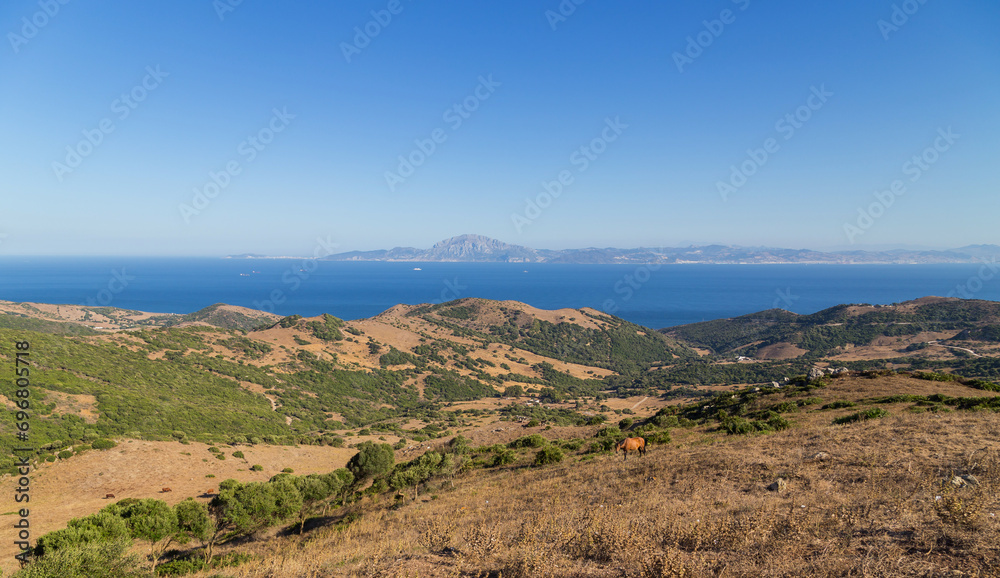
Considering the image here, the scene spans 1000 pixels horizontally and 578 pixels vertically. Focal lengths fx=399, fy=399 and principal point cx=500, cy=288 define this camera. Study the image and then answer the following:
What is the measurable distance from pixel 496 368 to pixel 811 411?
3051 inches

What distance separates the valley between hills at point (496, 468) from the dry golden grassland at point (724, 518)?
77 mm

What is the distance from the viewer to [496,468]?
78.9 ft

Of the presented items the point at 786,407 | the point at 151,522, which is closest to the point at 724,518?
the point at 151,522

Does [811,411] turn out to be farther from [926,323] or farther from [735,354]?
[926,323]

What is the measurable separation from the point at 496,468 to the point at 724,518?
1719 cm

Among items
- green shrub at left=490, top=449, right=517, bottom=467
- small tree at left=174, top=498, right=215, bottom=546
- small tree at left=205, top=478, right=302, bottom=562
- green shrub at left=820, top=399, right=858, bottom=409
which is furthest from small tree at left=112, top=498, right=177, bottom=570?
green shrub at left=820, top=399, right=858, bottom=409

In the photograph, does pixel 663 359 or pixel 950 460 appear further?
pixel 663 359

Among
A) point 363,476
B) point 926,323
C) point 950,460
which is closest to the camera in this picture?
point 950,460

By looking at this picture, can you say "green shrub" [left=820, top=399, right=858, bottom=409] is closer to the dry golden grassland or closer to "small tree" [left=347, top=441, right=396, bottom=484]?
the dry golden grassland

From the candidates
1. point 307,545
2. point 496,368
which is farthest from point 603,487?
point 496,368

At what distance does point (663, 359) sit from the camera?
407 feet

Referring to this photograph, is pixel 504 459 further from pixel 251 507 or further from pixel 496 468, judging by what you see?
pixel 251 507

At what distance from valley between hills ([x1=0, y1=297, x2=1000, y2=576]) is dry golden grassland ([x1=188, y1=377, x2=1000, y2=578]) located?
8cm

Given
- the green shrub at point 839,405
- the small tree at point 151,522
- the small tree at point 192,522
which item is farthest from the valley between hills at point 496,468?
the green shrub at point 839,405
